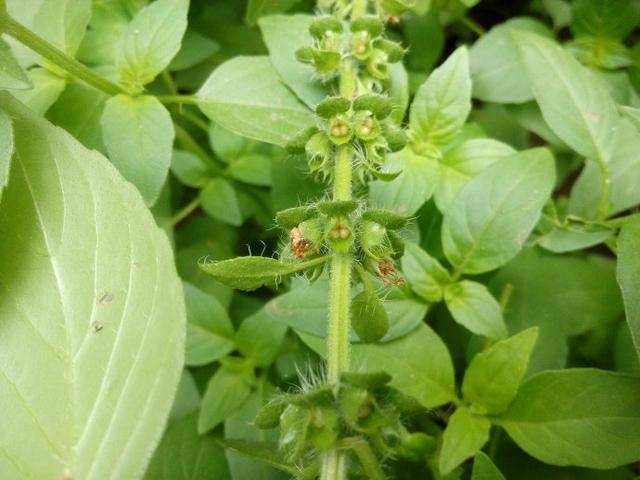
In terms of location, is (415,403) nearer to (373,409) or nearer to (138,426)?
(373,409)

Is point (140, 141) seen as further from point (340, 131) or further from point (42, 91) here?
point (340, 131)

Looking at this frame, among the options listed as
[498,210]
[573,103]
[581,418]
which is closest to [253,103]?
[498,210]

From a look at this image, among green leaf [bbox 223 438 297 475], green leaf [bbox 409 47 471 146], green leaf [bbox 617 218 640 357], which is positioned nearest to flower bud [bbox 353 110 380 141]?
green leaf [bbox 409 47 471 146]


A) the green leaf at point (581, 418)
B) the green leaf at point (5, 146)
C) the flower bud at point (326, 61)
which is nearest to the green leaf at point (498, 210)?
the green leaf at point (581, 418)

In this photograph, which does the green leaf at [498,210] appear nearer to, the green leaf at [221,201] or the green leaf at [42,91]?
the green leaf at [221,201]

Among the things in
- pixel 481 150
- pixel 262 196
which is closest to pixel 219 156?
pixel 262 196

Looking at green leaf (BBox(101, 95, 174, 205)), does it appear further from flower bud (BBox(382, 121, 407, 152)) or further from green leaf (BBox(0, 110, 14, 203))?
flower bud (BBox(382, 121, 407, 152))
